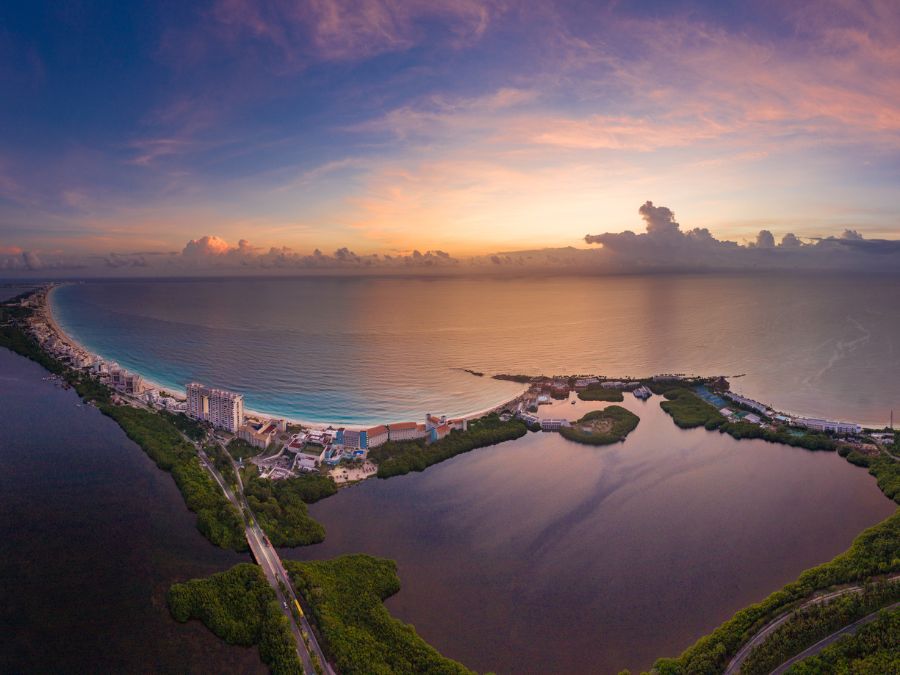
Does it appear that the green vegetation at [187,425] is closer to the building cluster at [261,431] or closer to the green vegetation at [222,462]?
the green vegetation at [222,462]

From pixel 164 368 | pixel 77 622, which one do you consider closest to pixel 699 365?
pixel 77 622

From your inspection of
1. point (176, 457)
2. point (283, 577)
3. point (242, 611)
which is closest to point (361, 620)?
point (283, 577)

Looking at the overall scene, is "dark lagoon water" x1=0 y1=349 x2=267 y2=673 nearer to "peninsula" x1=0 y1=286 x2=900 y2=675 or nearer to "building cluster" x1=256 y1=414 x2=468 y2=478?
"peninsula" x1=0 y1=286 x2=900 y2=675

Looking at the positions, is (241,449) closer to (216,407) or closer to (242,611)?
(216,407)

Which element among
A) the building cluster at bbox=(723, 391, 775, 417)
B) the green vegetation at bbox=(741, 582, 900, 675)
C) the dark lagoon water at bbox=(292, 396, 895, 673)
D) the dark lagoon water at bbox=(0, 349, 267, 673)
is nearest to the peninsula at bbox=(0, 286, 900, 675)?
the green vegetation at bbox=(741, 582, 900, 675)

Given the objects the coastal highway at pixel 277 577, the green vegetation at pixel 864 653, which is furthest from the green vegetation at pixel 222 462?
the green vegetation at pixel 864 653

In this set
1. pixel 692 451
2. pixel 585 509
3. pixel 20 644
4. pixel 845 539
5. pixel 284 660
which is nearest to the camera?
pixel 284 660

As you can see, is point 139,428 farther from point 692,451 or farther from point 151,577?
point 692,451
